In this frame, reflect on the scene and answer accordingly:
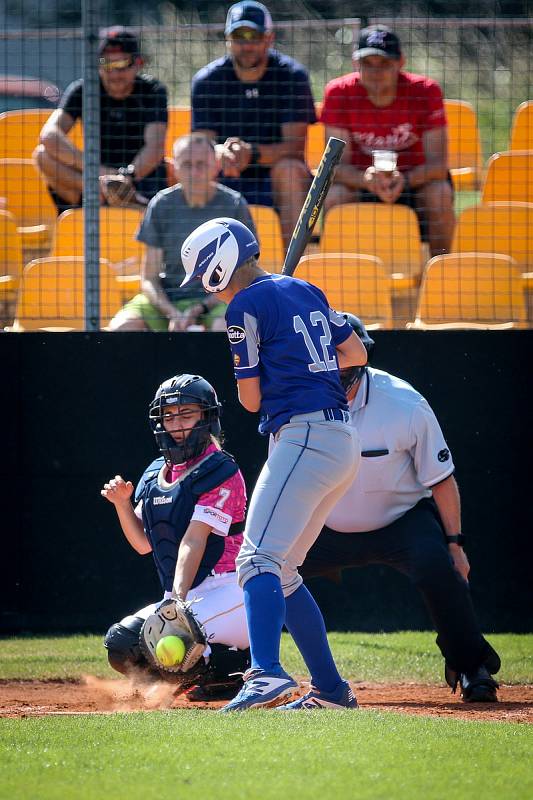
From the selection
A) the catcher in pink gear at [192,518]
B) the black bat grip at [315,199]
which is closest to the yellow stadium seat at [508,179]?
the black bat grip at [315,199]

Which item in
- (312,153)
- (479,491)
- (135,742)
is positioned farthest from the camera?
(312,153)

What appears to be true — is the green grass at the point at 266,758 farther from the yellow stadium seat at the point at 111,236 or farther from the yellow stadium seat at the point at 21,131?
the yellow stadium seat at the point at 21,131

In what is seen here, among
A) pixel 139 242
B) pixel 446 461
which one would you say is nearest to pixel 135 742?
pixel 446 461

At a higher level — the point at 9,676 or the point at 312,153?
the point at 312,153

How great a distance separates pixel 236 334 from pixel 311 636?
1.33m

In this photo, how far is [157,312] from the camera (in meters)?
8.03

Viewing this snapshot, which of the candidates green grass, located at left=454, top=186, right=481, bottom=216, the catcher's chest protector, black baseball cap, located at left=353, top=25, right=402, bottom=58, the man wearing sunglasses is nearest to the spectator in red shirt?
black baseball cap, located at left=353, top=25, right=402, bottom=58

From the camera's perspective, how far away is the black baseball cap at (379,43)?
28.2 feet

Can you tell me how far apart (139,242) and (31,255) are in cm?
160

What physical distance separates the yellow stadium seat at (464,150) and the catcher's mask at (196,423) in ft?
15.7

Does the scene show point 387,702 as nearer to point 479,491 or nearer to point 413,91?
point 479,491

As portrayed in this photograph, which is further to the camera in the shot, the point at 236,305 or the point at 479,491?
the point at 479,491

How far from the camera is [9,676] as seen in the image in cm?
647

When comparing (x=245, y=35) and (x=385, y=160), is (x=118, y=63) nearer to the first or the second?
(x=245, y=35)
